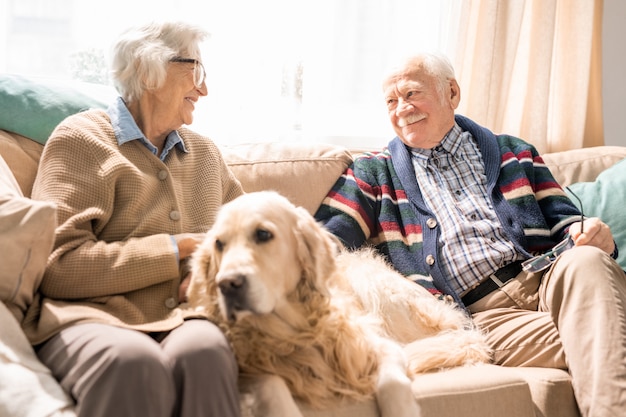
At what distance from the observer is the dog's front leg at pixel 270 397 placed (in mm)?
1506

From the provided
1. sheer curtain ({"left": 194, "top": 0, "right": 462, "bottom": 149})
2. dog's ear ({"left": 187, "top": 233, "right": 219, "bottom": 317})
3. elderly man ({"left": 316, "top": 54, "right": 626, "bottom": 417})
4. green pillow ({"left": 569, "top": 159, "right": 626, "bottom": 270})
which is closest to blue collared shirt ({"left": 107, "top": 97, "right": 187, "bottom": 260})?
dog's ear ({"left": 187, "top": 233, "right": 219, "bottom": 317})

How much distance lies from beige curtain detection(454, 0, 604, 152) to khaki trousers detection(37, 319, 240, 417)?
226cm

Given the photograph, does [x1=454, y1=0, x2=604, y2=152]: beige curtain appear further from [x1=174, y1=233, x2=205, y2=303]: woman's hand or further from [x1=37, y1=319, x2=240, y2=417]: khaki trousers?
[x1=37, y1=319, x2=240, y2=417]: khaki trousers

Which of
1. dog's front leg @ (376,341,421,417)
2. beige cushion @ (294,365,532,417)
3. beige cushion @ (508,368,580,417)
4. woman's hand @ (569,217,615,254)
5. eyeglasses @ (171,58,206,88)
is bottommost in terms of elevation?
beige cushion @ (508,368,580,417)

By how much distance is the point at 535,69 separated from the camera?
339 centimetres

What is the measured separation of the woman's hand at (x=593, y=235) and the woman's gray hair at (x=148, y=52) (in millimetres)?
1360

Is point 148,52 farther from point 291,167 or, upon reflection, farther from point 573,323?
point 573,323

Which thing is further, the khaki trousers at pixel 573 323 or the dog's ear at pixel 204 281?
the khaki trousers at pixel 573 323

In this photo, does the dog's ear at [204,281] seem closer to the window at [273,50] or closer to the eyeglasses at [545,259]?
the eyeglasses at [545,259]

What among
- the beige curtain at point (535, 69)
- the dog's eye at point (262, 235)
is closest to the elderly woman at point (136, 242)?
the dog's eye at point (262, 235)

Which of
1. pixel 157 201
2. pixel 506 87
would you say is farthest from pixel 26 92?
pixel 506 87

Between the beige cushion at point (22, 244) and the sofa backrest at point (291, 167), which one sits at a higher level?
the beige cushion at point (22, 244)

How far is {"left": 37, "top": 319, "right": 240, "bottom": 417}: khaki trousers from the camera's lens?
53.2 inches

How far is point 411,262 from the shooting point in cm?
233
